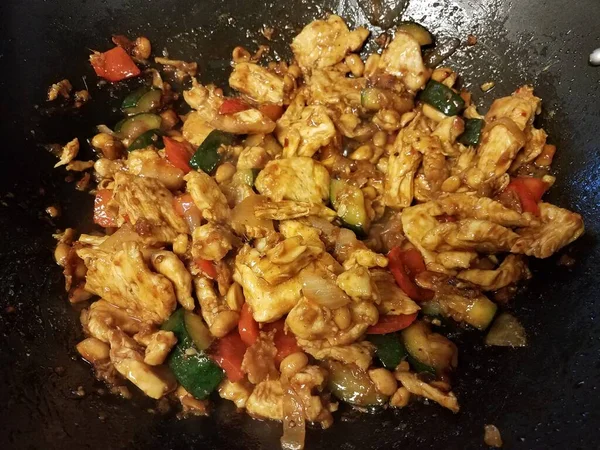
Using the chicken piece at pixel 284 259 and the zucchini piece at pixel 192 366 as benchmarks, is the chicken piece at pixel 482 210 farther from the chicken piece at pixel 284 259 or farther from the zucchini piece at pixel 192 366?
the zucchini piece at pixel 192 366

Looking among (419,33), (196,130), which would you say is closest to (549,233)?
(419,33)

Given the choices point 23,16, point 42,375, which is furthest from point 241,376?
point 23,16

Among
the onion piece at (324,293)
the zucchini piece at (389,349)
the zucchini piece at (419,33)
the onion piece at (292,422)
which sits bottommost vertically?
the onion piece at (292,422)

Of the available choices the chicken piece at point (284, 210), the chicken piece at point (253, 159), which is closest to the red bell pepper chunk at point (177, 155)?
the chicken piece at point (253, 159)

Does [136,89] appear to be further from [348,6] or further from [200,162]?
[348,6]

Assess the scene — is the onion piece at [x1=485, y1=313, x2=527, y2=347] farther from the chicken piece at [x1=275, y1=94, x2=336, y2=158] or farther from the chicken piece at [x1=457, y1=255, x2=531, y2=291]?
the chicken piece at [x1=275, y1=94, x2=336, y2=158]

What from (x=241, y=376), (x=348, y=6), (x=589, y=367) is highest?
(x=348, y=6)
